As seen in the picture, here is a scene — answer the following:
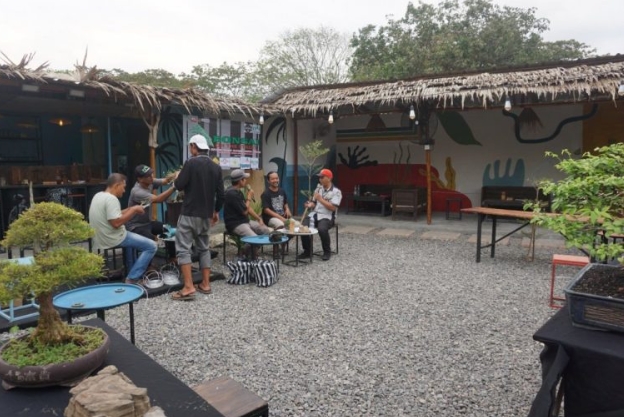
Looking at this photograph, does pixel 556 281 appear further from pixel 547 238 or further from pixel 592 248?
pixel 592 248

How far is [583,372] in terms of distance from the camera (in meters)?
1.79

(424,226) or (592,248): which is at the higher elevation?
(592,248)

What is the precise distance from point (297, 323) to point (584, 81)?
680 cm

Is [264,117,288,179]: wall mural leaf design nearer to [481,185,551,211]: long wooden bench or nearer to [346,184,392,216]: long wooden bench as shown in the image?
[346,184,392,216]: long wooden bench

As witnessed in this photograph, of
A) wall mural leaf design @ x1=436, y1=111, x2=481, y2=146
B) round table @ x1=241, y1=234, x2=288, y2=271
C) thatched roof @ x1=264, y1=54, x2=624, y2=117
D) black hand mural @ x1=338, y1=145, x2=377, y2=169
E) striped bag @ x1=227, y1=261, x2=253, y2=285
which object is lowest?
striped bag @ x1=227, y1=261, x2=253, y2=285

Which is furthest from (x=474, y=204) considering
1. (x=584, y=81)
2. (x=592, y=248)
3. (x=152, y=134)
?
(x=592, y=248)

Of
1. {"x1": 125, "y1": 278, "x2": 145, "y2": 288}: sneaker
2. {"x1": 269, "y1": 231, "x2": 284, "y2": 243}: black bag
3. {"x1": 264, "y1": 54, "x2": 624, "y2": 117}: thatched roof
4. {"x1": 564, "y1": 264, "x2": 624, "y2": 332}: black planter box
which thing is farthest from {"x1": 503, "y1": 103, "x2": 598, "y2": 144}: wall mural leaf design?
{"x1": 564, "y1": 264, "x2": 624, "y2": 332}: black planter box

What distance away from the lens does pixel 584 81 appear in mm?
7672

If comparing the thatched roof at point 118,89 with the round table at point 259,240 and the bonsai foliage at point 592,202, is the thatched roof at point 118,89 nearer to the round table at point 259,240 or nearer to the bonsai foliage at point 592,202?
the round table at point 259,240

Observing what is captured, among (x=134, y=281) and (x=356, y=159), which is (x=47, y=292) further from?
(x=356, y=159)

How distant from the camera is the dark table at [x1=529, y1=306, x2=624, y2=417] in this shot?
1707 mm

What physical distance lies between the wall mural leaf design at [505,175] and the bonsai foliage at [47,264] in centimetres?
1037

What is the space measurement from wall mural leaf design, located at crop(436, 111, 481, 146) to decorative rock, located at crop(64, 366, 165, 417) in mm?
10646

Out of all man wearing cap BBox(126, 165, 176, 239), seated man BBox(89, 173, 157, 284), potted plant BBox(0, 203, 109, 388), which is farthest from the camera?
man wearing cap BBox(126, 165, 176, 239)
